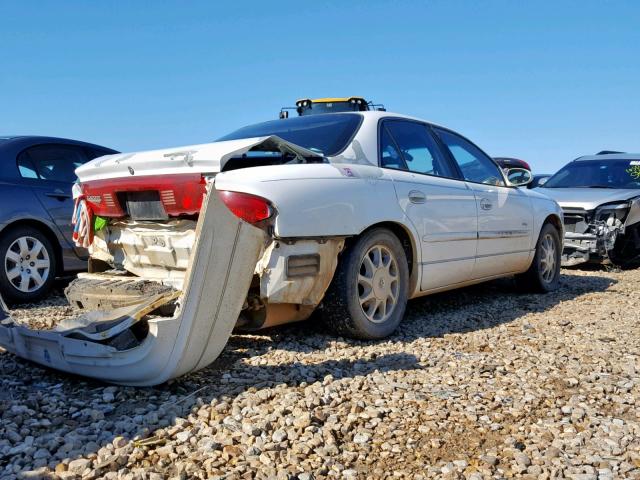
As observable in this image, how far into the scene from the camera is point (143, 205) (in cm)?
362

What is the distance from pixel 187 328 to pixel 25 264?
3.30 metres

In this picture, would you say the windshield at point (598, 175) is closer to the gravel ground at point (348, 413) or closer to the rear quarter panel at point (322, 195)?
the gravel ground at point (348, 413)

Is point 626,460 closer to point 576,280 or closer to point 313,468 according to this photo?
point 313,468

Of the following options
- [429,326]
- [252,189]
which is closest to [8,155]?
[252,189]

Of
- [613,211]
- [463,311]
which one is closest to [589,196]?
[613,211]

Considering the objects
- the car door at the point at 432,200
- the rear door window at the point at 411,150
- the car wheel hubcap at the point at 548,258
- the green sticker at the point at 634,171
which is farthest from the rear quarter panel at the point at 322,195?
the green sticker at the point at 634,171

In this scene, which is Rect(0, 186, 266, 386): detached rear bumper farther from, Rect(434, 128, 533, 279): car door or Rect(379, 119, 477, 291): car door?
Rect(434, 128, 533, 279): car door

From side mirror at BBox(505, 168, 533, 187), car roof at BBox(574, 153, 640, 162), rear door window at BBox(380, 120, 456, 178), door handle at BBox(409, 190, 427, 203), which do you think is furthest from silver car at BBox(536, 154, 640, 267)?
door handle at BBox(409, 190, 427, 203)

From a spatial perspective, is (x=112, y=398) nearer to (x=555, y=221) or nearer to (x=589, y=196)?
(x=555, y=221)

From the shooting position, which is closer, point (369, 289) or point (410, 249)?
point (369, 289)

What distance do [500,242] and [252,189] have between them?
9.43ft

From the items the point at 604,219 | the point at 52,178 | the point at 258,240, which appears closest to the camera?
the point at 258,240

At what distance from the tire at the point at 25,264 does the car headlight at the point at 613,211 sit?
21.7 ft

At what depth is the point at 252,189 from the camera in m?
3.15
